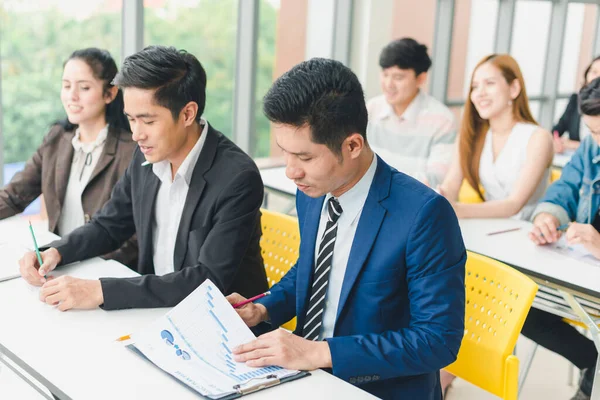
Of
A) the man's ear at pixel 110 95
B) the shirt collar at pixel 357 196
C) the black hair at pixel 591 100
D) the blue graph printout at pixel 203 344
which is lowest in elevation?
the blue graph printout at pixel 203 344

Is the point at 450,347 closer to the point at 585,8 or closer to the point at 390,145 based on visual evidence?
the point at 390,145

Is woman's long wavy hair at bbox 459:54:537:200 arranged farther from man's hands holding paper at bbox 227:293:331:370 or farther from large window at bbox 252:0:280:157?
man's hands holding paper at bbox 227:293:331:370

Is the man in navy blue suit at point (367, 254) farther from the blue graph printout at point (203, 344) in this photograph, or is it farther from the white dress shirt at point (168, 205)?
the white dress shirt at point (168, 205)

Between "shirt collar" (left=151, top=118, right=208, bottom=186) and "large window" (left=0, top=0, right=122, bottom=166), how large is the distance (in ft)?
5.06

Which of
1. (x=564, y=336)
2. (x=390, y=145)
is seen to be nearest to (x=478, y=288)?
(x=564, y=336)

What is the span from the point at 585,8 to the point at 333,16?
403 cm

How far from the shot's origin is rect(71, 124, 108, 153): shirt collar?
2680mm

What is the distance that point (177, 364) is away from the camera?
4.66 ft

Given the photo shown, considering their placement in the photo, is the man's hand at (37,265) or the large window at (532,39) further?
the large window at (532,39)

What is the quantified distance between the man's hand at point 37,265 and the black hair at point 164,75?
0.52 m

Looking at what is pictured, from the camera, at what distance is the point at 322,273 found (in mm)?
1658

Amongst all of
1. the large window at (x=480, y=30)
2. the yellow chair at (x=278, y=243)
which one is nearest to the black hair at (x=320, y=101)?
the yellow chair at (x=278, y=243)

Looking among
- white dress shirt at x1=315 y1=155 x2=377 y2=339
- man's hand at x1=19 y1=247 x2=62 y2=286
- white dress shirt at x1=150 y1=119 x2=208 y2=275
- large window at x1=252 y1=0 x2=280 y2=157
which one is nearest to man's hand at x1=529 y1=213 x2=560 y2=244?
white dress shirt at x1=315 y1=155 x2=377 y2=339

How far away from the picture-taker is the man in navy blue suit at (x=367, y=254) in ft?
4.76
